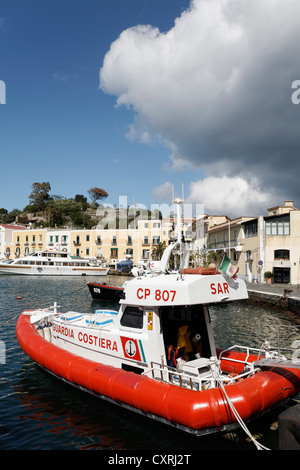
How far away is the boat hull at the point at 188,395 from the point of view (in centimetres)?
638

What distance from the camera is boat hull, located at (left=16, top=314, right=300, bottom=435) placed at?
638cm

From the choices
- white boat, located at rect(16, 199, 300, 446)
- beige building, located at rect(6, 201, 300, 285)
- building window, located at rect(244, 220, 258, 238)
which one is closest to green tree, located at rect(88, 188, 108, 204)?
beige building, located at rect(6, 201, 300, 285)

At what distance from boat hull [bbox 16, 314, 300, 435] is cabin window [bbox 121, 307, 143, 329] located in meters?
1.16

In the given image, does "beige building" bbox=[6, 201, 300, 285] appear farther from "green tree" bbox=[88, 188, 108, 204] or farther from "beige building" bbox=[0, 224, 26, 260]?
"green tree" bbox=[88, 188, 108, 204]

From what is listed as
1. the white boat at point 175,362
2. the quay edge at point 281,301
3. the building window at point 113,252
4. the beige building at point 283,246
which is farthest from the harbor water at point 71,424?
the building window at point 113,252

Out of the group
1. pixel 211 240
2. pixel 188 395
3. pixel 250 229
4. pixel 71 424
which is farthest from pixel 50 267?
pixel 188 395

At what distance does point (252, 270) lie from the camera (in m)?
38.3

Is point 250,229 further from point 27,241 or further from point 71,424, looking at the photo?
point 27,241

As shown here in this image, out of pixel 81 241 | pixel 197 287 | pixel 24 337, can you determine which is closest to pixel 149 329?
pixel 197 287

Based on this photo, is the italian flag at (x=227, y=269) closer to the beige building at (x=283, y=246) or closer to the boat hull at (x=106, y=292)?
the boat hull at (x=106, y=292)

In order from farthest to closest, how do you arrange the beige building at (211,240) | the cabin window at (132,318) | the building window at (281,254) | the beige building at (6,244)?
the beige building at (6,244) → the building window at (281,254) → the beige building at (211,240) → the cabin window at (132,318)

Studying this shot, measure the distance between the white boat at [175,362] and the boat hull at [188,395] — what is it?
0.02 meters
